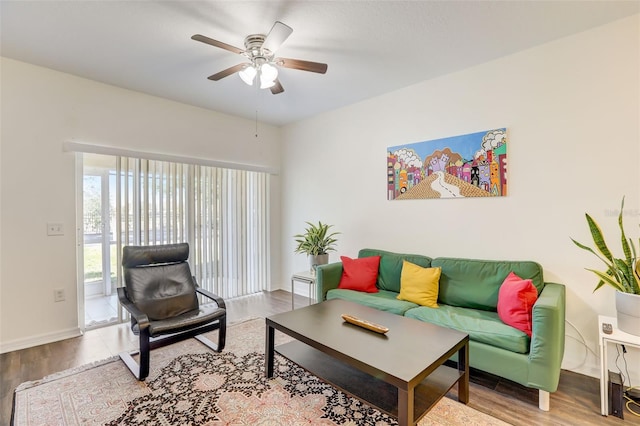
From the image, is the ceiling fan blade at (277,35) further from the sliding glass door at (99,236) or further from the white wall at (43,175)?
the sliding glass door at (99,236)

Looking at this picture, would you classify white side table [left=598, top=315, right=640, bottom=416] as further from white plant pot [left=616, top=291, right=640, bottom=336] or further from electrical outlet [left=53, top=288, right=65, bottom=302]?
electrical outlet [left=53, top=288, right=65, bottom=302]

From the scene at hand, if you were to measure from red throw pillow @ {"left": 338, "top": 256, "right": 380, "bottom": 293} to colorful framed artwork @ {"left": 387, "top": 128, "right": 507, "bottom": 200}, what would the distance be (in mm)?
854

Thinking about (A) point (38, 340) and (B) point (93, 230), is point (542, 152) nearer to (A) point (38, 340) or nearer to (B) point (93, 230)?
(A) point (38, 340)

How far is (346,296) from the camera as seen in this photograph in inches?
125

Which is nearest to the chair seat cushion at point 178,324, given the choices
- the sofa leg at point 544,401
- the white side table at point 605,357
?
the sofa leg at point 544,401

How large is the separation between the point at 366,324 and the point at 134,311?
1.89 m

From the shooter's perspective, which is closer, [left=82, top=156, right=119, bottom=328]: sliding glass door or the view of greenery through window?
[left=82, top=156, right=119, bottom=328]: sliding glass door

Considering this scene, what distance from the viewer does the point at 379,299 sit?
2.98 metres

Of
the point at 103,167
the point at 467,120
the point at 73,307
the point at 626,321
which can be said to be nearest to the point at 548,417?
the point at 626,321

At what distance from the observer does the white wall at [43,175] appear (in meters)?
2.88

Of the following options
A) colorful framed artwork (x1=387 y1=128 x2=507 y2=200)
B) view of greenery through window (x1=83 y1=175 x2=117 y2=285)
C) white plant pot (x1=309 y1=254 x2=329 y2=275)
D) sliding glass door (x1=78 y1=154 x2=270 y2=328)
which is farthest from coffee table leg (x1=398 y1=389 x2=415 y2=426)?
view of greenery through window (x1=83 y1=175 x2=117 y2=285)

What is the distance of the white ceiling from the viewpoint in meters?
2.12

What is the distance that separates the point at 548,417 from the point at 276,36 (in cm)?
306

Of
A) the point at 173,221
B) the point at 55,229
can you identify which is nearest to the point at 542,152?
the point at 173,221
